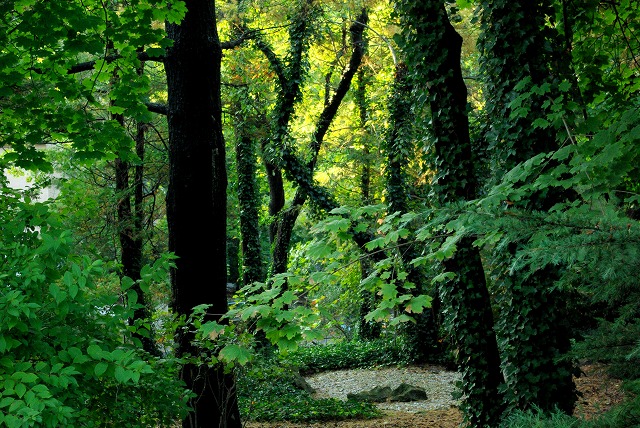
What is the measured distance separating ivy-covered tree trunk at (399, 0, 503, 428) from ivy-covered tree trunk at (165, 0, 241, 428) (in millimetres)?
2156

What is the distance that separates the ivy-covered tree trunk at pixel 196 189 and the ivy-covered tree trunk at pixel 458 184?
216cm

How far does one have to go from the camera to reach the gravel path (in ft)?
38.7

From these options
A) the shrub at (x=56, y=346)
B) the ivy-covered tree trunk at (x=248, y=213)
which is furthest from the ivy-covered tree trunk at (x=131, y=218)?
the shrub at (x=56, y=346)

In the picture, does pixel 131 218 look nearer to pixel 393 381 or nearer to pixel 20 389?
pixel 393 381

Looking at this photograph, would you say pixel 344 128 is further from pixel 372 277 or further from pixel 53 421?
pixel 53 421

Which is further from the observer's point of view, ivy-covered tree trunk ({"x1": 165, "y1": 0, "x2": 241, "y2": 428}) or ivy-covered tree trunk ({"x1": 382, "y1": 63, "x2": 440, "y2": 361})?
ivy-covered tree trunk ({"x1": 382, "y1": 63, "x2": 440, "y2": 361})

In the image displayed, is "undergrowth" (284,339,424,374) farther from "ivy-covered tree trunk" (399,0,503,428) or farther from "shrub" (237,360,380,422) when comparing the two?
"ivy-covered tree trunk" (399,0,503,428)

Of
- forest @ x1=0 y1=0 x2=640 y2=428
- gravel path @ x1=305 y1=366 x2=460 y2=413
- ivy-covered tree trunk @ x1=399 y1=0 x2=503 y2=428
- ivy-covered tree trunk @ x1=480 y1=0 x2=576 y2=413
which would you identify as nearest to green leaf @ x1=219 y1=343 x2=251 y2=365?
forest @ x1=0 y1=0 x2=640 y2=428

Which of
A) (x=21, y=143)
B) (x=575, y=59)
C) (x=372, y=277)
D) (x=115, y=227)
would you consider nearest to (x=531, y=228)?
(x=372, y=277)

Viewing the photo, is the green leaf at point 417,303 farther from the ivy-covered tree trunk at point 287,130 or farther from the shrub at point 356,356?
the shrub at point 356,356

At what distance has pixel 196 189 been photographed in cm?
599

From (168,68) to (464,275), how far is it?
3611 mm

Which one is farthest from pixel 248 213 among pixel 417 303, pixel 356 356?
pixel 417 303

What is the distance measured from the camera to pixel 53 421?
3.09 metres
